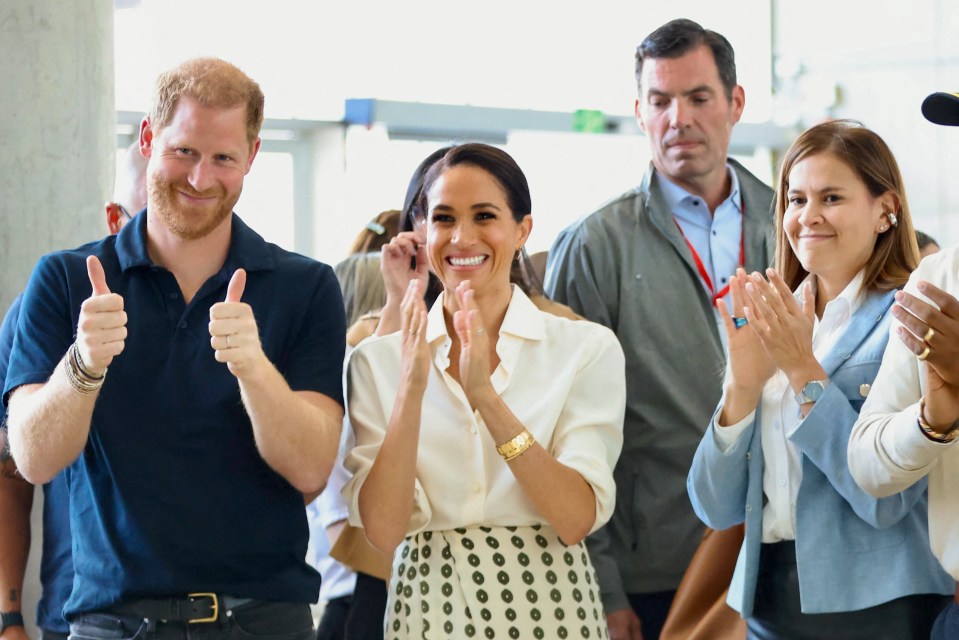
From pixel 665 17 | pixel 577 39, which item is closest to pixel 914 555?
pixel 577 39

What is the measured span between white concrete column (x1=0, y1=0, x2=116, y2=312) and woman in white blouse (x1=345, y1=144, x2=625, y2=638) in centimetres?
110

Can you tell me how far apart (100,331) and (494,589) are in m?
0.97

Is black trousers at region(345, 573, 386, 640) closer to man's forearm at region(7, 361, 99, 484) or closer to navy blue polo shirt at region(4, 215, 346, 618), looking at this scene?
navy blue polo shirt at region(4, 215, 346, 618)

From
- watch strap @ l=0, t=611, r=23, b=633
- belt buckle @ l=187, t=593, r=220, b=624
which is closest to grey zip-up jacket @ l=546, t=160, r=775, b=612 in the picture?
belt buckle @ l=187, t=593, r=220, b=624

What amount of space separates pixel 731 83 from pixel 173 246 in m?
1.91

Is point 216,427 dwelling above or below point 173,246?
below

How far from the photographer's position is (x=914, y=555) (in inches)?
103

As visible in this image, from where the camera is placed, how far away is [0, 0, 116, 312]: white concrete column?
3.42 metres

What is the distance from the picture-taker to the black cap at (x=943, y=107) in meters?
2.54

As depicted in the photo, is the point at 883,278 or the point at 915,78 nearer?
the point at 883,278

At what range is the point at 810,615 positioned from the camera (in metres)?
2.67

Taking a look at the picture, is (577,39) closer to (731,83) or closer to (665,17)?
(665,17)

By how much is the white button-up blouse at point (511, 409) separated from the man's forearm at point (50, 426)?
65cm

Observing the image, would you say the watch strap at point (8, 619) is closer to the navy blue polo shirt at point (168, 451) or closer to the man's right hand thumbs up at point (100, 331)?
the navy blue polo shirt at point (168, 451)
